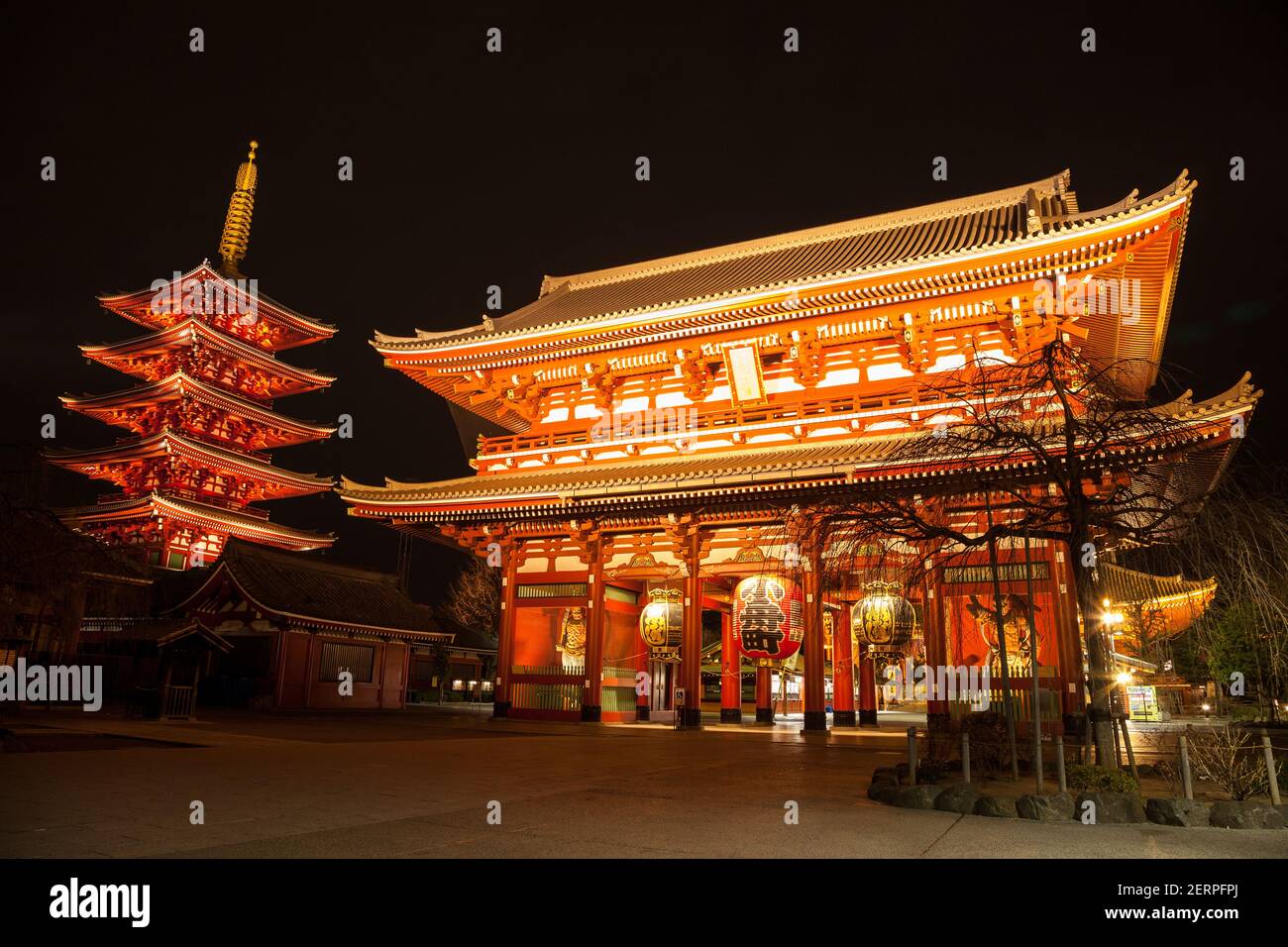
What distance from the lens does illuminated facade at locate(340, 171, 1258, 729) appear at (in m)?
18.0

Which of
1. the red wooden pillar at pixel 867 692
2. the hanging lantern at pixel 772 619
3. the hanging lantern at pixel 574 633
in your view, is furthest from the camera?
the red wooden pillar at pixel 867 692

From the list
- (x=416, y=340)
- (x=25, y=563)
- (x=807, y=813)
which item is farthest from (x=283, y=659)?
(x=807, y=813)

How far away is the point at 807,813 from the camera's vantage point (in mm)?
7941

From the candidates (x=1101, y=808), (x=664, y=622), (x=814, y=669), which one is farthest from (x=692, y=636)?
(x=1101, y=808)

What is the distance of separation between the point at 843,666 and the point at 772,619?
373 inches

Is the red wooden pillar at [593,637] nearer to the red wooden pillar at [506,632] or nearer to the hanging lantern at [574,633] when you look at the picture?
the hanging lantern at [574,633]

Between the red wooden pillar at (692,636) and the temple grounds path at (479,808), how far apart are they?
21.0 feet

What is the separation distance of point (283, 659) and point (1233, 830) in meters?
28.0

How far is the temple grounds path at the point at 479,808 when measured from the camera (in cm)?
597

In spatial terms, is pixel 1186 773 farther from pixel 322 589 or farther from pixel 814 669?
pixel 322 589

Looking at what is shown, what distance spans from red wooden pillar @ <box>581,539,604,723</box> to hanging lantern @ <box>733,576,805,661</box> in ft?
14.7

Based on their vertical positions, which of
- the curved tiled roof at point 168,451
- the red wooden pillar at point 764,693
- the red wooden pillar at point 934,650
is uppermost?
the curved tiled roof at point 168,451

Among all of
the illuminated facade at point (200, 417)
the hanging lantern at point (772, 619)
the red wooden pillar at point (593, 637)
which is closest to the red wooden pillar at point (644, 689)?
the red wooden pillar at point (593, 637)

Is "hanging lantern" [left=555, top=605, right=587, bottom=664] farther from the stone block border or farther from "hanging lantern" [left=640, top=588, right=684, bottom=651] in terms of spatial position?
the stone block border
